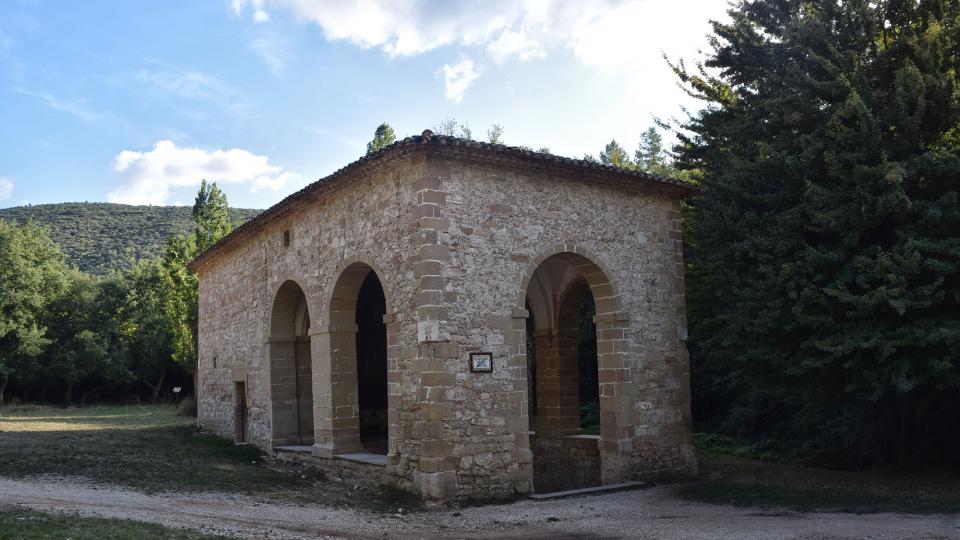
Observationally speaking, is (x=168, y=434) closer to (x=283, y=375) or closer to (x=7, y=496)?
(x=283, y=375)

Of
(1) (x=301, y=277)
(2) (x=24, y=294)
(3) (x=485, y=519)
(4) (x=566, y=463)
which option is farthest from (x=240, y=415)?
(2) (x=24, y=294)

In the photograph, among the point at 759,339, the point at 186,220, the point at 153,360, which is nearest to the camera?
the point at 759,339

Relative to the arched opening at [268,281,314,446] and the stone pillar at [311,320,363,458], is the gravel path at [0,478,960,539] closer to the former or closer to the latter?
the stone pillar at [311,320,363,458]

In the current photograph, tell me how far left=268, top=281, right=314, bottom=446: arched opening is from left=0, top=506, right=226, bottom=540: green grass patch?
729 cm

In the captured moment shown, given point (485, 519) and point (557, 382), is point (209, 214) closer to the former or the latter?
point (557, 382)

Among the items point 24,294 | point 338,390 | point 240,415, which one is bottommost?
point 240,415

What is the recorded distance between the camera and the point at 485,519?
9.16 metres

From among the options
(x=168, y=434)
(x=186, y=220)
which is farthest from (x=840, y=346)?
(x=186, y=220)

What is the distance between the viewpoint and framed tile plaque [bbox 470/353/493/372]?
10328 millimetres

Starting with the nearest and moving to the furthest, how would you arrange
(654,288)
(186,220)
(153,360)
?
(654,288) < (153,360) < (186,220)

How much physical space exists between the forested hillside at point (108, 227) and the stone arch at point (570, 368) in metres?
43.4

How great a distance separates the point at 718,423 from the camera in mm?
18016

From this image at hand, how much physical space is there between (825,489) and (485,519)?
197 inches

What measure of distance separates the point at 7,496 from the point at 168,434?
32.3 ft
